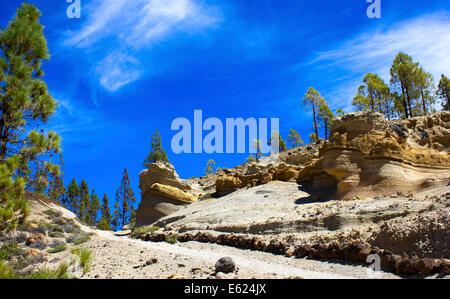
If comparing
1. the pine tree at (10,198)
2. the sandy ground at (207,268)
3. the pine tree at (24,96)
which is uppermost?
the pine tree at (24,96)

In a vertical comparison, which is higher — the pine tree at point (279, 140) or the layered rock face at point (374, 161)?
the pine tree at point (279, 140)

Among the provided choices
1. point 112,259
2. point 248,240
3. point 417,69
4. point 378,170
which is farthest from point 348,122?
point 417,69

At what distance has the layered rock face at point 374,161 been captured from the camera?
17.6 metres

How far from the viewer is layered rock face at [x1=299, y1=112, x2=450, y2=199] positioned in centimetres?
1761

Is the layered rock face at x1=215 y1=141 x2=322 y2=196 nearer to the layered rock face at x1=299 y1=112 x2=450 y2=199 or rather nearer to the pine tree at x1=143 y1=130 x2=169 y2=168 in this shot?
the layered rock face at x1=299 y1=112 x2=450 y2=199

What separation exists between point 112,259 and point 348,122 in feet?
55.7

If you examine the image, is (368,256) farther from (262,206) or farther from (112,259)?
(262,206)

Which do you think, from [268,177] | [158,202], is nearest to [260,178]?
[268,177]

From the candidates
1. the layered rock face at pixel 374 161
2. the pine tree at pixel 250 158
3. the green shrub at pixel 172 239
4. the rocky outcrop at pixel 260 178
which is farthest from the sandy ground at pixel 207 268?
the pine tree at pixel 250 158

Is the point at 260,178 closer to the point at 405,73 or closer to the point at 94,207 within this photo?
the point at 405,73

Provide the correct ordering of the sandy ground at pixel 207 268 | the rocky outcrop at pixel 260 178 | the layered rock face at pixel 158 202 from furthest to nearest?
the layered rock face at pixel 158 202
the rocky outcrop at pixel 260 178
the sandy ground at pixel 207 268

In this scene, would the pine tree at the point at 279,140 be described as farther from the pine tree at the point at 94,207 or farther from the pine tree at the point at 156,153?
the pine tree at the point at 94,207

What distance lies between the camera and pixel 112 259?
10398mm

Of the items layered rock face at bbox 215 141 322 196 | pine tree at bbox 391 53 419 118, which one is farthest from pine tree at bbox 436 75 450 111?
layered rock face at bbox 215 141 322 196
